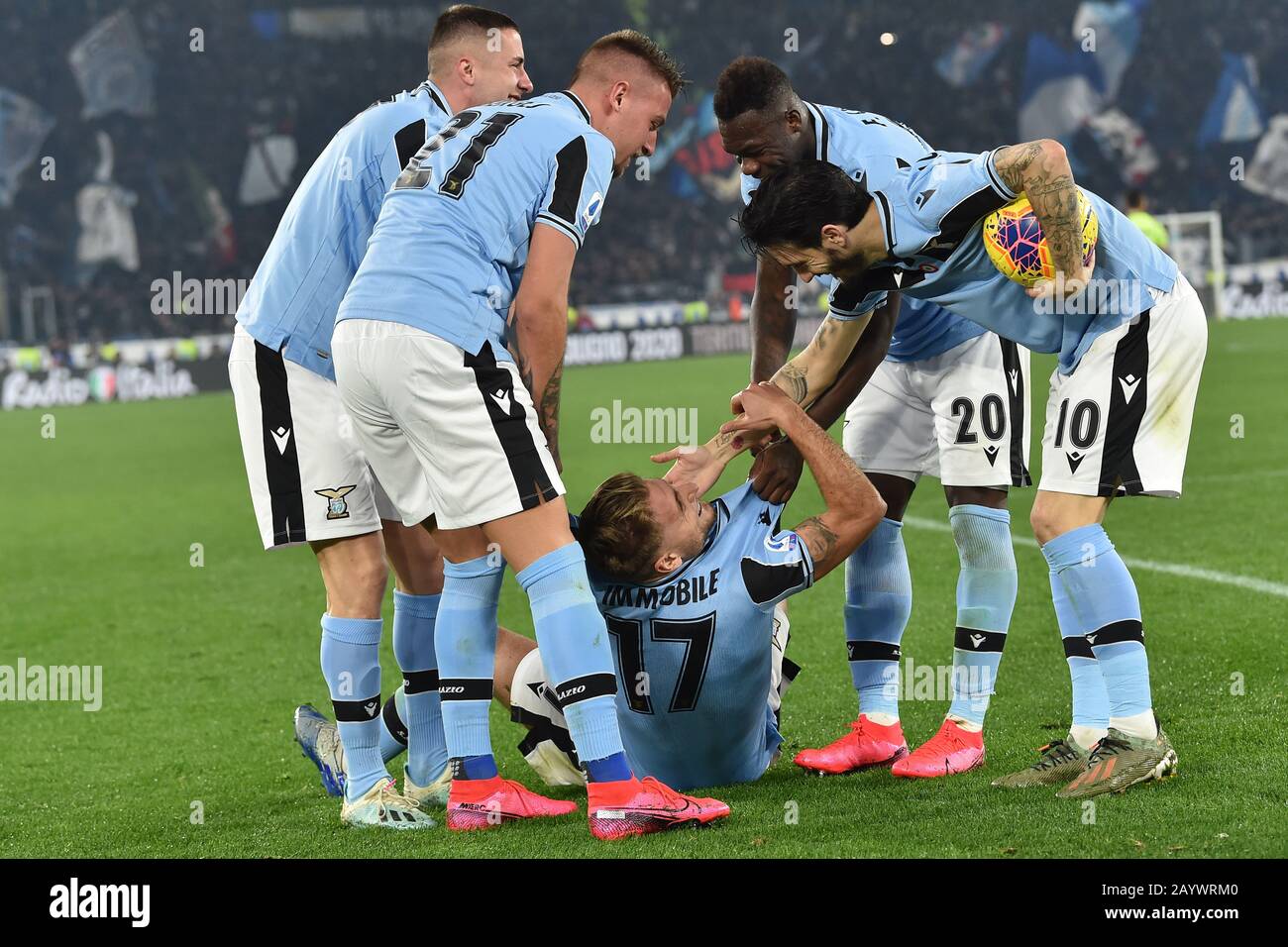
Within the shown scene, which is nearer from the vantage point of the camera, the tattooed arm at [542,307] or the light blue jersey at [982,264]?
the tattooed arm at [542,307]

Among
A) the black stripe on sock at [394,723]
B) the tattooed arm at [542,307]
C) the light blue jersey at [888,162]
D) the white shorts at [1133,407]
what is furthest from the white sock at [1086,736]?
the black stripe on sock at [394,723]

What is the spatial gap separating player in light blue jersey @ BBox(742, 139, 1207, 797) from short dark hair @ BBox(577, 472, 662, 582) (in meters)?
0.74

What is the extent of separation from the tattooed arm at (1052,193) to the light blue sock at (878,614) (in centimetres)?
116

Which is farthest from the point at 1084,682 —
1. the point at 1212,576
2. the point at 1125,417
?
the point at 1212,576

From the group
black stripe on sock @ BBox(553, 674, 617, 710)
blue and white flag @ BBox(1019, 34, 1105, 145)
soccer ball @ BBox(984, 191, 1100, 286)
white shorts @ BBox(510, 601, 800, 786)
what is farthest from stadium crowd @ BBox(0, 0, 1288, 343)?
black stripe on sock @ BBox(553, 674, 617, 710)

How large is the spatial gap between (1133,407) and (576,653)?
62.8 inches

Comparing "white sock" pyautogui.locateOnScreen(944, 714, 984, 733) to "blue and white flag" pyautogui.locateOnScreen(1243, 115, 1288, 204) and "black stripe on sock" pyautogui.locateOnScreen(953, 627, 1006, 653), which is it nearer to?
"black stripe on sock" pyautogui.locateOnScreen(953, 627, 1006, 653)

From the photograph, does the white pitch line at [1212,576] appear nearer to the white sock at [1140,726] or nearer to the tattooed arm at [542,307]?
the white sock at [1140,726]

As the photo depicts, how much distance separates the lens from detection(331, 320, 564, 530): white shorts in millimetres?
3287

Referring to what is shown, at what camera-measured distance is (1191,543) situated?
7316 mm

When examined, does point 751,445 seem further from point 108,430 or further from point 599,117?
point 108,430

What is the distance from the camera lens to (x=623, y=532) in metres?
3.48

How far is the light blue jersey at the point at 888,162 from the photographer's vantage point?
12.3 feet
